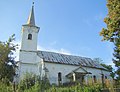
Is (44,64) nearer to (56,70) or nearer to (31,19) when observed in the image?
(56,70)

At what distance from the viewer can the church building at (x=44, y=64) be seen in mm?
32969

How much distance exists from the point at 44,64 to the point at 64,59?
17.7 ft

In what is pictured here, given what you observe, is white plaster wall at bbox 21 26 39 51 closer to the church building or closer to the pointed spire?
the church building

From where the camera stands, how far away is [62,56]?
3856cm

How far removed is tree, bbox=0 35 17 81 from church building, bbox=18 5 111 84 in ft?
15.8

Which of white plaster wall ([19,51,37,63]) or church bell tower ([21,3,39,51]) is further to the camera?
church bell tower ([21,3,39,51])

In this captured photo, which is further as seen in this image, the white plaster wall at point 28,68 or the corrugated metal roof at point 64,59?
the corrugated metal roof at point 64,59

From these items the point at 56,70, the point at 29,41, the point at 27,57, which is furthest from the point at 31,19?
the point at 56,70

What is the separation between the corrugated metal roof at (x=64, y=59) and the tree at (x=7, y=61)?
7184 mm

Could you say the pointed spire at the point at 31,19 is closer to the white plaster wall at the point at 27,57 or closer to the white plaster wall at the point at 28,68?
the white plaster wall at the point at 27,57

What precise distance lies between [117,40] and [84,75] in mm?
17666

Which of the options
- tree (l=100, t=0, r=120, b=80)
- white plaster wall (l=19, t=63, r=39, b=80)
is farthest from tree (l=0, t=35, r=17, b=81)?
tree (l=100, t=0, r=120, b=80)

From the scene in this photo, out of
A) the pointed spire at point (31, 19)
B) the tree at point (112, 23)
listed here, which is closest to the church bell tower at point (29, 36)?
the pointed spire at point (31, 19)

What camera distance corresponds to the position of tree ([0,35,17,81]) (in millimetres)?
25703
